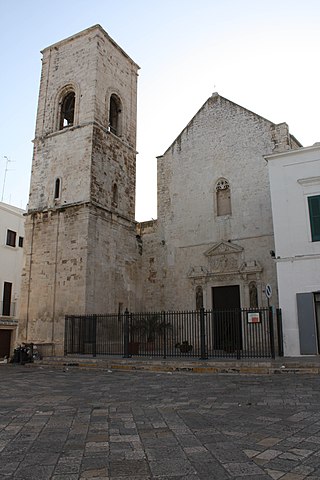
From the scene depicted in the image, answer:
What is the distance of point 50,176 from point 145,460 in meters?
17.0

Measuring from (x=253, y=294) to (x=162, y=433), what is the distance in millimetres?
12982

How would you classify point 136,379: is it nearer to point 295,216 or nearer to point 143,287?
point 295,216

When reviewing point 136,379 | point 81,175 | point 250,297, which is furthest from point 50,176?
point 136,379

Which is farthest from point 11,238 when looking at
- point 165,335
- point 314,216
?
point 314,216

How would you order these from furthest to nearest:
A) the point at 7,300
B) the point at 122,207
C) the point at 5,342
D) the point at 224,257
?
the point at 7,300 → the point at 5,342 → the point at 122,207 → the point at 224,257

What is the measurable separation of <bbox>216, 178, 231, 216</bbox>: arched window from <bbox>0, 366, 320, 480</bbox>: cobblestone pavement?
1127 cm

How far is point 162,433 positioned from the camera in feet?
15.0

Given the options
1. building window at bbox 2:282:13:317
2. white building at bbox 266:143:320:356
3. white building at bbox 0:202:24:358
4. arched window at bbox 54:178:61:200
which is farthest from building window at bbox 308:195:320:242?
building window at bbox 2:282:13:317

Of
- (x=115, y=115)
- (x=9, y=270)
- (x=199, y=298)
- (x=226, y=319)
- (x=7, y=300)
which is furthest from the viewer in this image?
(x=9, y=270)

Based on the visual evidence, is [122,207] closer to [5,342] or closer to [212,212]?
[212,212]

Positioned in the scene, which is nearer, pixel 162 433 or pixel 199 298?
pixel 162 433

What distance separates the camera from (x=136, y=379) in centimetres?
990

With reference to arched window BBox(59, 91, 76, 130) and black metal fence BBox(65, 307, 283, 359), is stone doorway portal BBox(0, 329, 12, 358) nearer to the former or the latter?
black metal fence BBox(65, 307, 283, 359)

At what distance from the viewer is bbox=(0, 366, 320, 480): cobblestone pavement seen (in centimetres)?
339
